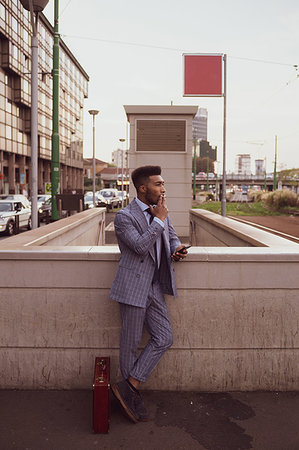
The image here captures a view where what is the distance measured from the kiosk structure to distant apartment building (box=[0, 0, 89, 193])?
2861 cm

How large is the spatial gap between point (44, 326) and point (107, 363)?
698 millimetres

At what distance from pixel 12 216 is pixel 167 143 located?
9923mm

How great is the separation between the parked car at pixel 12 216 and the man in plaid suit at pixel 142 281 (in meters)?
16.0

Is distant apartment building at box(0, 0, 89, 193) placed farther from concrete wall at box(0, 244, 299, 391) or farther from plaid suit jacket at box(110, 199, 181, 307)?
plaid suit jacket at box(110, 199, 181, 307)

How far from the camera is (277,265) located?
3.78 metres

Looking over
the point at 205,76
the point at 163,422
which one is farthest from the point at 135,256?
the point at 205,76

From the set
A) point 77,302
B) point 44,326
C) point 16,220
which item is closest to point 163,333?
point 77,302

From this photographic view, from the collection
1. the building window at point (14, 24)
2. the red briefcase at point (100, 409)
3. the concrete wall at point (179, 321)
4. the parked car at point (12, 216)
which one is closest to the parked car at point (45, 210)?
the parked car at point (12, 216)

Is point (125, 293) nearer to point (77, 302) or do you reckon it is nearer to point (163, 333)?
point (163, 333)

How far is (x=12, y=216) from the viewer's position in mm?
19250

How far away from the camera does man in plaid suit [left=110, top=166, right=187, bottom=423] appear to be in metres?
3.24

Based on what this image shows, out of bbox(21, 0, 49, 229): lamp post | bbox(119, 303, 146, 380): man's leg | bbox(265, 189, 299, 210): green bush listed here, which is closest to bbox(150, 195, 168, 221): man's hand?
bbox(119, 303, 146, 380): man's leg

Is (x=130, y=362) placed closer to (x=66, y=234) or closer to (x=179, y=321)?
(x=179, y=321)

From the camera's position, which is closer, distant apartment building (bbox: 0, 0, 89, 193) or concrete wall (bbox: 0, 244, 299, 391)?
concrete wall (bbox: 0, 244, 299, 391)
